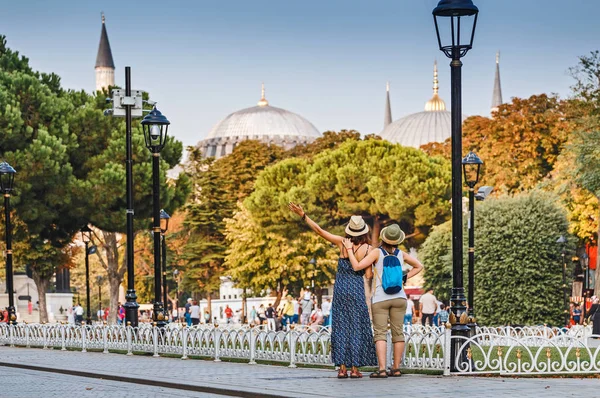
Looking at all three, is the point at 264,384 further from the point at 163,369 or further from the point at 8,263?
the point at 8,263

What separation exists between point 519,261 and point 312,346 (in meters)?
28.3

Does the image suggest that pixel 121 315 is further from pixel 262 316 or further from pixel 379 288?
pixel 379 288

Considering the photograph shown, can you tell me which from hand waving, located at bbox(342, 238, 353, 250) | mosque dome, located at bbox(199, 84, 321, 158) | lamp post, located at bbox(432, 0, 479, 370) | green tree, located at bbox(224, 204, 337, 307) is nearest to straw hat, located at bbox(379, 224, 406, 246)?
hand waving, located at bbox(342, 238, 353, 250)

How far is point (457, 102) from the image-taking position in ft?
48.5

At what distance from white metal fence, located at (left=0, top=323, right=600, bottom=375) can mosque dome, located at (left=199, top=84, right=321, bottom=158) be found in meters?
139

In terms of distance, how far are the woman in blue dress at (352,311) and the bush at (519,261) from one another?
2966 centimetres

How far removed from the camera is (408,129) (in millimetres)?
158250

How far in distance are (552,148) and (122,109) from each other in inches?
1652

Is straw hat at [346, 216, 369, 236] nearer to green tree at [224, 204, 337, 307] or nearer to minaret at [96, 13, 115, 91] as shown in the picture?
green tree at [224, 204, 337, 307]

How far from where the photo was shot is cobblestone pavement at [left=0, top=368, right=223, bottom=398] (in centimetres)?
1334

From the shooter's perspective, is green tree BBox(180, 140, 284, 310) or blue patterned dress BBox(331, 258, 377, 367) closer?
blue patterned dress BBox(331, 258, 377, 367)

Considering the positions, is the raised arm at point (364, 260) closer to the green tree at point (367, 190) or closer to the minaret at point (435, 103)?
the green tree at point (367, 190)

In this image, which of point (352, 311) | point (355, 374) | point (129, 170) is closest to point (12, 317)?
point (129, 170)

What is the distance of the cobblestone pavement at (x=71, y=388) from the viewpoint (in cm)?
1334
